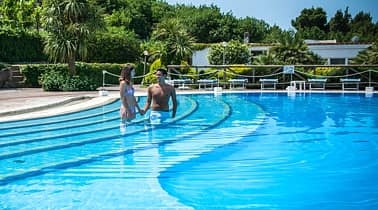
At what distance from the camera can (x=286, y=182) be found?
5996 millimetres

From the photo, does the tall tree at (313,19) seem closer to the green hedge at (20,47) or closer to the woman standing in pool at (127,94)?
the green hedge at (20,47)

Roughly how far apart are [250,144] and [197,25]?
47906 mm

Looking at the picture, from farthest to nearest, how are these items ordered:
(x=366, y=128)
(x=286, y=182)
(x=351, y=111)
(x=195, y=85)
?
(x=195, y=85)
(x=351, y=111)
(x=366, y=128)
(x=286, y=182)

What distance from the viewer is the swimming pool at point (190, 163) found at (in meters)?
5.28

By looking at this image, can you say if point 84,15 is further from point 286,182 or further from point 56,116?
point 286,182

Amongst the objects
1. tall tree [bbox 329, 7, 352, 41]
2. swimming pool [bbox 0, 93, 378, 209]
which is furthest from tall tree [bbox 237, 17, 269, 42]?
swimming pool [bbox 0, 93, 378, 209]

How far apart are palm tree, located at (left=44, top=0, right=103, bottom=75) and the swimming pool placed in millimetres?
11274

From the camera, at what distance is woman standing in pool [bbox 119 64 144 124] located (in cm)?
902

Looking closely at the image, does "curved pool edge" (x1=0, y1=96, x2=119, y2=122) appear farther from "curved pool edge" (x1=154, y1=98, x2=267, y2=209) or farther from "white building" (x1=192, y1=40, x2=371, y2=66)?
"white building" (x1=192, y1=40, x2=371, y2=66)

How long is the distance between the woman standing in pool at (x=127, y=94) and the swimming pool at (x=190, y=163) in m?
0.43

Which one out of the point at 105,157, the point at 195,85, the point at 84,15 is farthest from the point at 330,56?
the point at 105,157

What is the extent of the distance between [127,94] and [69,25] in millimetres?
15375

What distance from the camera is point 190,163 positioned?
7.06 m

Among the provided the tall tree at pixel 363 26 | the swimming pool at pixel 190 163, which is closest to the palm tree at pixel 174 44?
the swimming pool at pixel 190 163
